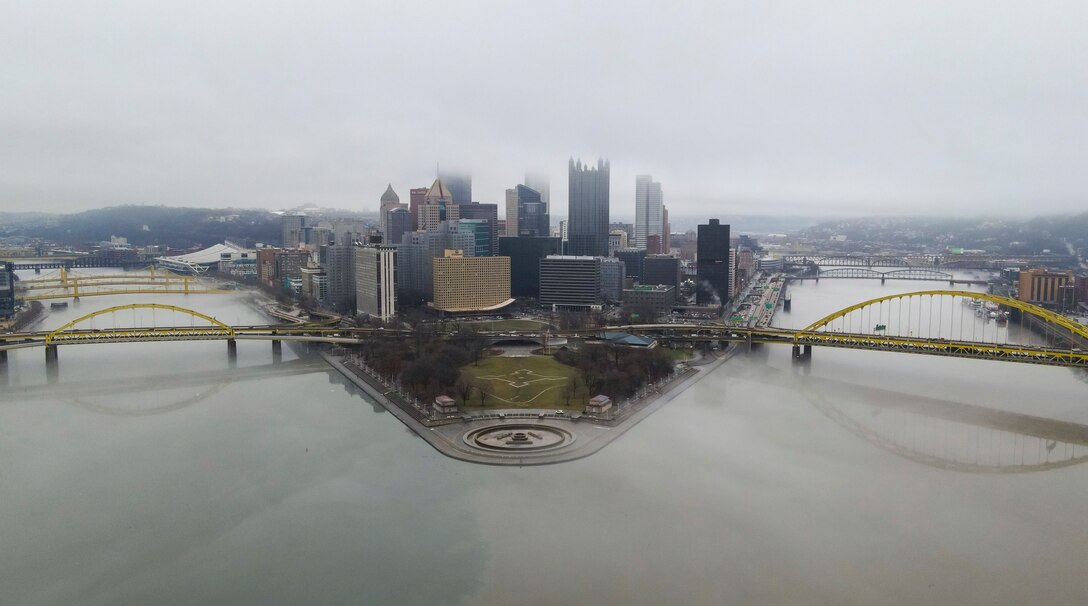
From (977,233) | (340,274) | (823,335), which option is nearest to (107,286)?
(340,274)

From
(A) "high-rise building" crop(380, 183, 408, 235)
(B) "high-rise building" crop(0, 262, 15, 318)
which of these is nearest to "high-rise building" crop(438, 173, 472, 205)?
(A) "high-rise building" crop(380, 183, 408, 235)

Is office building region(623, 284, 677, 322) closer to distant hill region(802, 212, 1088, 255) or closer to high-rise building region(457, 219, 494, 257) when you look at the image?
high-rise building region(457, 219, 494, 257)

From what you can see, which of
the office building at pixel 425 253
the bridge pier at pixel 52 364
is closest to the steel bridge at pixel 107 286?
the office building at pixel 425 253

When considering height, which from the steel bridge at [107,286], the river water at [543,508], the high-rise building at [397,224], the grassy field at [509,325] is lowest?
the river water at [543,508]

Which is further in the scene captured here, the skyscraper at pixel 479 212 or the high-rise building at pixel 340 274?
the skyscraper at pixel 479 212

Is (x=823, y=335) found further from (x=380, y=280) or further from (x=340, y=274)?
(x=340, y=274)

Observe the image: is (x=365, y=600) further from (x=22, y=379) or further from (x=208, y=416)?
(x=22, y=379)

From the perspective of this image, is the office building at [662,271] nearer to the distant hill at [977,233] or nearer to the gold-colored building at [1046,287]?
the gold-colored building at [1046,287]
